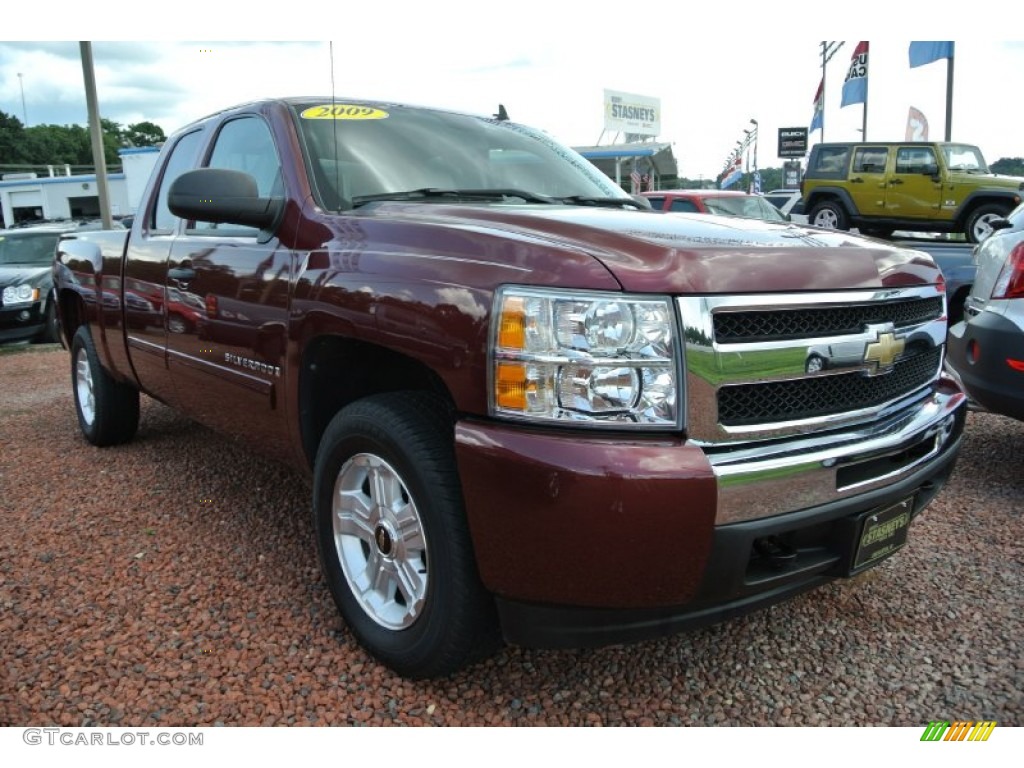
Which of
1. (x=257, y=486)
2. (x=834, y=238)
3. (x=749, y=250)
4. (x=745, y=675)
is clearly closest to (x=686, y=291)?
(x=749, y=250)

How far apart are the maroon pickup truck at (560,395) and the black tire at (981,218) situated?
1375 centimetres

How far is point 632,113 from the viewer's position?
45.2m

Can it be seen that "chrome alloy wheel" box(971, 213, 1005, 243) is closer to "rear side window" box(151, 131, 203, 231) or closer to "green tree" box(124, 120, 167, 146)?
"rear side window" box(151, 131, 203, 231)

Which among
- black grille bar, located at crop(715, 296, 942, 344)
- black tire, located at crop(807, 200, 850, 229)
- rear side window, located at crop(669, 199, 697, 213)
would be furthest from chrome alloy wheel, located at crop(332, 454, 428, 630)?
black tire, located at crop(807, 200, 850, 229)

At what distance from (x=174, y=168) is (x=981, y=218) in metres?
14.5

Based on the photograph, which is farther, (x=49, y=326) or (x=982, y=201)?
(x=982, y=201)

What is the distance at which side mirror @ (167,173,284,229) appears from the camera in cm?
280

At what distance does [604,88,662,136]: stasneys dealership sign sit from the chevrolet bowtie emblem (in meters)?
42.1

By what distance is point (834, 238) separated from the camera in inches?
99.4

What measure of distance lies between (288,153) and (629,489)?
6.45ft

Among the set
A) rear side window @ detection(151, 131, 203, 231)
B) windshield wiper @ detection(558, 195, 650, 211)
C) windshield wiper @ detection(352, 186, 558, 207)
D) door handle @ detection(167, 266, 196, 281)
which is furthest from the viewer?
rear side window @ detection(151, 131, 203, 231)

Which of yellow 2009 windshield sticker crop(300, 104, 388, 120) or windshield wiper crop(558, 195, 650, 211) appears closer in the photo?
yellow 2009 windshield sticker crop(300, 104, 388, 120)

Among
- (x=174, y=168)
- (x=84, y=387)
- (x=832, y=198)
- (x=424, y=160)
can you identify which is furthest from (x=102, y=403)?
(x=832, y=198)

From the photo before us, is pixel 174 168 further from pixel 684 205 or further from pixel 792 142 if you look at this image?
pixel 792 142
